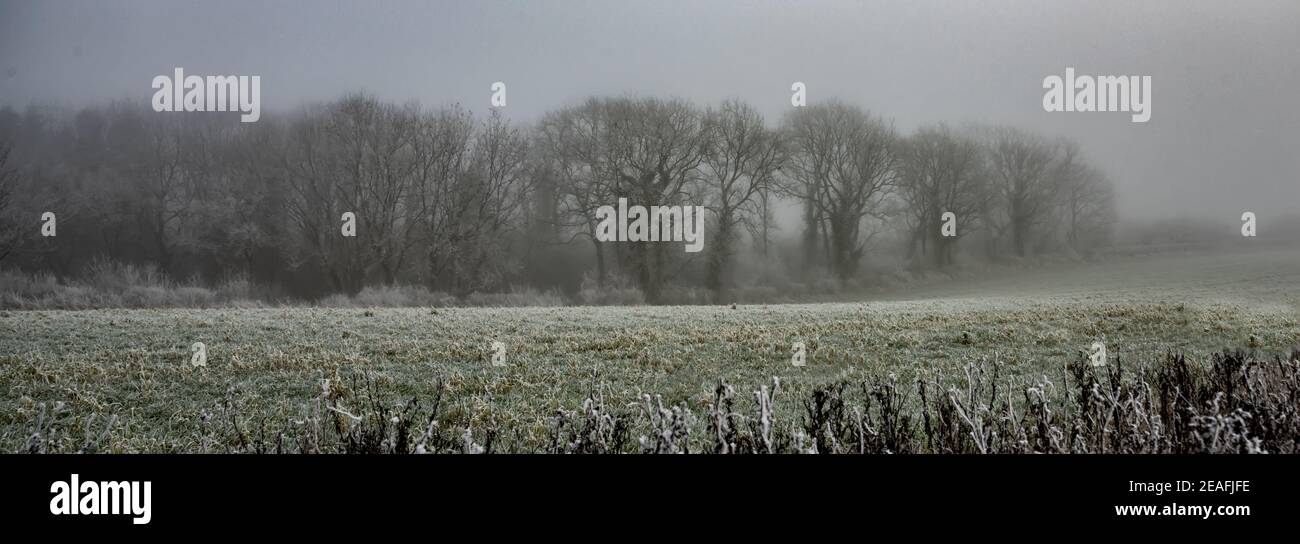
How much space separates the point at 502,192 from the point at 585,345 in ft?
9.69

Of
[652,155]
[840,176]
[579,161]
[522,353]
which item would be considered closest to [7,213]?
[522,353]

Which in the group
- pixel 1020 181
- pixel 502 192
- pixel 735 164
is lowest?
pixel 502 192

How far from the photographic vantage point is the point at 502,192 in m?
10.3

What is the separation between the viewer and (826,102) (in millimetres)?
10430

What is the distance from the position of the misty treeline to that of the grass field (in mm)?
831

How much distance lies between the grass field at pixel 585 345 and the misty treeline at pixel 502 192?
2.73 feet

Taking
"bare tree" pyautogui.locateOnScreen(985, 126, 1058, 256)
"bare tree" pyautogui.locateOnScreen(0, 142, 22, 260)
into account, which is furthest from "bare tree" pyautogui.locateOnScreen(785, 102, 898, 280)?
"bare tree" pyautogui.locateOnScreen(0, 142, 22, 260)

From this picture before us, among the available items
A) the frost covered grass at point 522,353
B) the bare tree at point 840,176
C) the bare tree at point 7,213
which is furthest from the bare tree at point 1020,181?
the bare tree at point 7,213

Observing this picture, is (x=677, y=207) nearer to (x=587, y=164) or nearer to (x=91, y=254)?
(x=587, y=164)

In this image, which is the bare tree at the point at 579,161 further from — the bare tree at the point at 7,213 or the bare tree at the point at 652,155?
the bare tree at the point at 7,213

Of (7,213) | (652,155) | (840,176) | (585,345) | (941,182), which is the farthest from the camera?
(840,176)

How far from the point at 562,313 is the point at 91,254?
742cm

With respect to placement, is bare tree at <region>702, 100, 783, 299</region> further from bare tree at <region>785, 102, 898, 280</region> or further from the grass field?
the grass field

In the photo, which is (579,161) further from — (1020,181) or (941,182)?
(1020,181)
